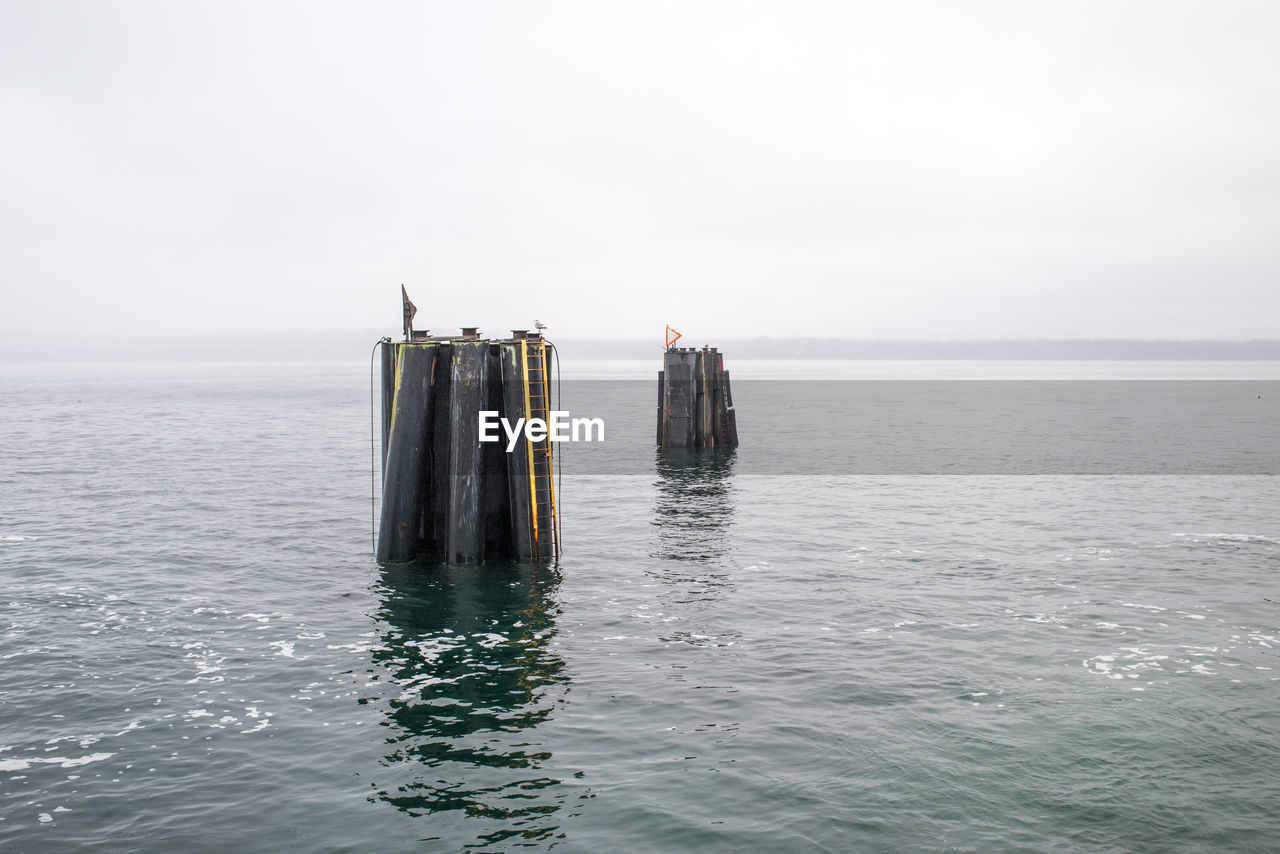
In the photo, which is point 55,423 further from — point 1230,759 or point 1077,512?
point 1230,759

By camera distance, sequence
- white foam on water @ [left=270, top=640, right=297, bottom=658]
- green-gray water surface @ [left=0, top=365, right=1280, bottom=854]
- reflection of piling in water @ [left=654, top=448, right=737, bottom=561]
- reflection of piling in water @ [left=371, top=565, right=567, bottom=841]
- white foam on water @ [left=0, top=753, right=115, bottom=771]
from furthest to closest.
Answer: reflection of piling in water @ [left=654, top=448, right=737, bottom=561] < white foam on water @ [left=270, top=640, right=297, bottom=658] < white foam on water @ [left=0, top=753, right=115, bottom=771] < reflection of piling in water @ [left=371, top=565, right=567, bottom=841] < green-gray water surface @ [left=0, top=365, right=1280, bottom=854]

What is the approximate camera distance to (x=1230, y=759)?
11969 millimetres

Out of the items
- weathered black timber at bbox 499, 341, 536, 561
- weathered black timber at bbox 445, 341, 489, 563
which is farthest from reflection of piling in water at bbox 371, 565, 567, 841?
weathered black timber at bbox 499, 341, 536, 561

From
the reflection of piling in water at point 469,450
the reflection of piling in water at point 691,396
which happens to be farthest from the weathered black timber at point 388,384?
the reflection of piling in water at point 691,396

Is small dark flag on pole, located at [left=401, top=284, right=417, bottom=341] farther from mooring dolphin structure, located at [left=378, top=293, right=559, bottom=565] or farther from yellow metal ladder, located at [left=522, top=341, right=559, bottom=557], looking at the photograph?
yellow metal ladder, located at [left=522, top=341, right=559, bottom=557]

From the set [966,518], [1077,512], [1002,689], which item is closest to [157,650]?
[1002,689]

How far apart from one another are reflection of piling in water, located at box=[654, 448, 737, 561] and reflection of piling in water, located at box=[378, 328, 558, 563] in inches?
223

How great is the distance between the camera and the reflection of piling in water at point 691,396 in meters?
46.2

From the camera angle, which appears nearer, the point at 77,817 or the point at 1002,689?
the point at 77,817

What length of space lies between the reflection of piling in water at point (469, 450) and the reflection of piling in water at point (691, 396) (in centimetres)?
2453

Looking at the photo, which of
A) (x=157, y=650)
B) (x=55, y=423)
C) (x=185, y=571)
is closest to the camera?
(x=157, y=650)

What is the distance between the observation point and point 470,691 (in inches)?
581

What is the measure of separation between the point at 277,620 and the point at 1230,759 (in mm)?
16368

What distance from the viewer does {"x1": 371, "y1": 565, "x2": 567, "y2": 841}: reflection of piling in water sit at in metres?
11.2
